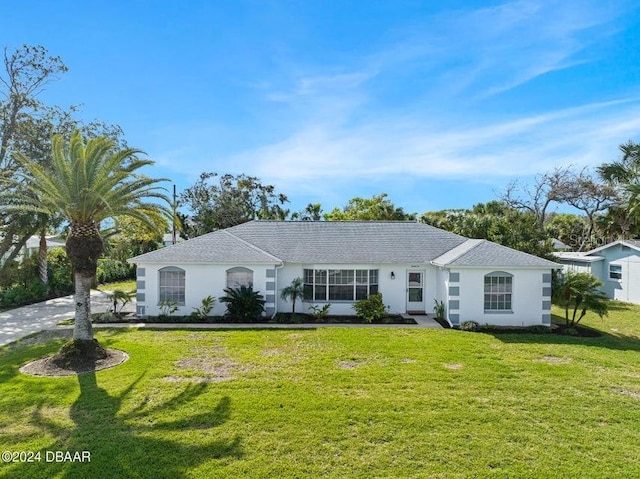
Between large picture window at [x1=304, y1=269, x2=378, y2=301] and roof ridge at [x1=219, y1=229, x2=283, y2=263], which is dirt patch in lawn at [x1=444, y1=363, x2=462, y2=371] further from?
roof ridge at [x1=219, y1=229, x2=283, y2=263]

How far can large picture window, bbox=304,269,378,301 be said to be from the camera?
19219mm

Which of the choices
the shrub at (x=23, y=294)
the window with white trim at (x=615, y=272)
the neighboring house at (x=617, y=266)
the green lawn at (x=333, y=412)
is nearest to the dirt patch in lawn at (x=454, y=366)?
the green lawn at (x=333, y=412)

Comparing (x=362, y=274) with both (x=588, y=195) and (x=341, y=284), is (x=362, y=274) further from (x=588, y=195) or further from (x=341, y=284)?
(x=588, y=195)

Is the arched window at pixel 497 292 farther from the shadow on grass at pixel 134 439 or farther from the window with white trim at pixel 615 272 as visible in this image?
the window with white trim at pixel 615 272

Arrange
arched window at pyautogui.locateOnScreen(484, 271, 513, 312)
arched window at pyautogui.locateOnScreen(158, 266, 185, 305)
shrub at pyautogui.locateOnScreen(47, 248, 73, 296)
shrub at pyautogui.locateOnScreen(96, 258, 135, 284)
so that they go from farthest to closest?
shrub at pyautogui.locateOnScreen(96, 258, 135, 284) < shrub at pyautogui.locateOnScreen(47, 248, 73, 296) < arched window at pyautogui.locateOnScreen(158, 266, 185, 305) < arched window at pyautogui.locateOnScreen(484, 271, 513, 312)

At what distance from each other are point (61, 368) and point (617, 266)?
3190 centimetres

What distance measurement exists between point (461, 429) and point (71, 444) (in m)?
7.25

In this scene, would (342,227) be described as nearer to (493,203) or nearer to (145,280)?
(145,280)

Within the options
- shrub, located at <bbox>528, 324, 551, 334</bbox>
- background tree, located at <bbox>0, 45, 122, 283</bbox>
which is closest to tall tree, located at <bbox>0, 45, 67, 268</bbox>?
background tree, located at <bbox>0, 45, 122, 283</bbox>

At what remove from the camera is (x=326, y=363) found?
37.8ft

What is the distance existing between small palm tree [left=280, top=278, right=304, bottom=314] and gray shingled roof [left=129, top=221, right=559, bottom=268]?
115 centimetres

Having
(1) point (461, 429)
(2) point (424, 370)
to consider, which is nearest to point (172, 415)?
(1) point (461, 429)

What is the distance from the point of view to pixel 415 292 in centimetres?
1939

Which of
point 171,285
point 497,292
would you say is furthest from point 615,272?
point 171,285
